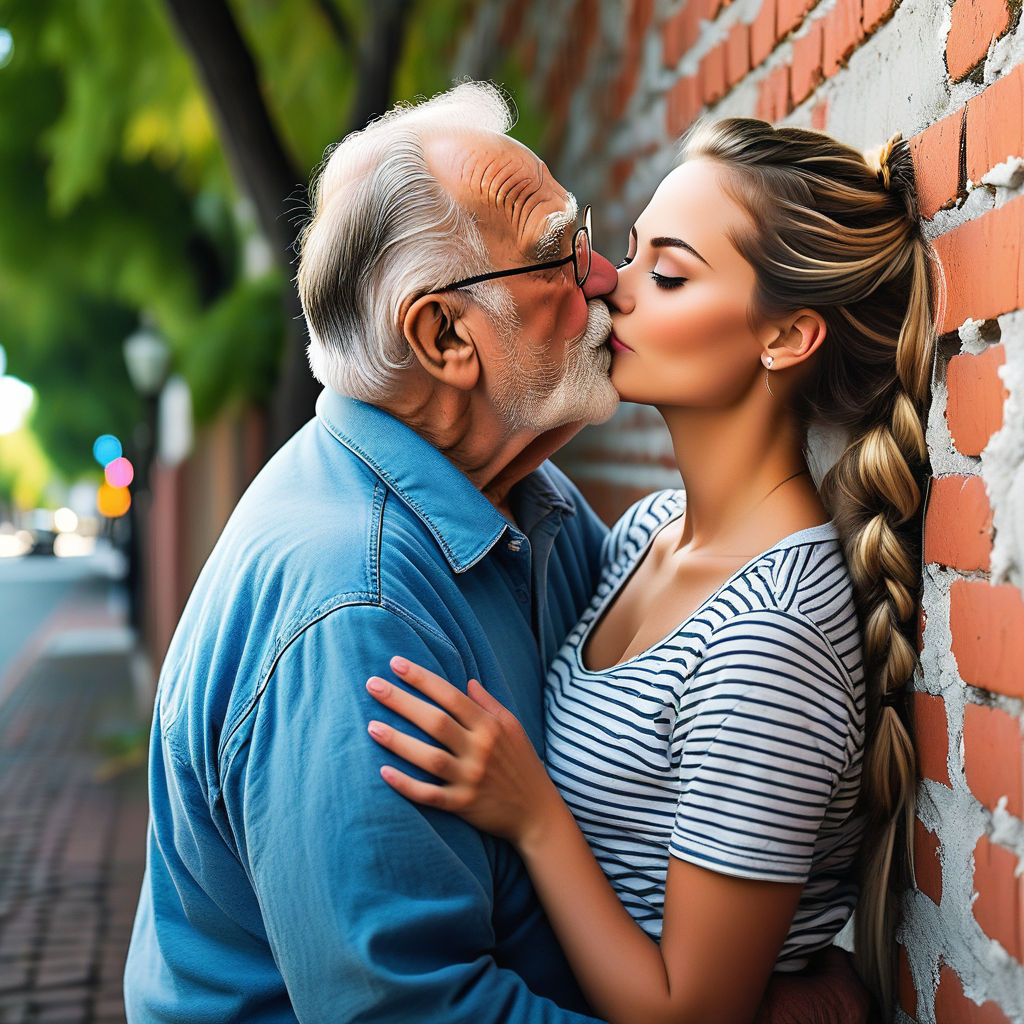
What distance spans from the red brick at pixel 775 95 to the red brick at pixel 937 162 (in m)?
0.69

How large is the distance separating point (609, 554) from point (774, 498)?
63 centimetres

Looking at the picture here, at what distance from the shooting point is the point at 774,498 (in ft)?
6.63

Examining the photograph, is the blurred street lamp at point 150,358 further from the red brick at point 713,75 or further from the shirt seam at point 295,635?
the shirt seam at point 295,635

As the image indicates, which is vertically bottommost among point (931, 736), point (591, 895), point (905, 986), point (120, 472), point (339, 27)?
point (120, 472)

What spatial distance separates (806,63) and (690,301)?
0.71 meters

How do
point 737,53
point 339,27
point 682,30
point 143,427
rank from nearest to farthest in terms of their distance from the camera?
point 737,53 < point 682,30 < point 339,27 < point 143,427

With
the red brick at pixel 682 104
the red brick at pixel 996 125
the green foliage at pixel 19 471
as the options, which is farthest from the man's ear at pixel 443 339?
the green foliage at pixel 19 471

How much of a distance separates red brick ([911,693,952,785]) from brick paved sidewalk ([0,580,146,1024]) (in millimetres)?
3850

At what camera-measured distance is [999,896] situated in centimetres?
152

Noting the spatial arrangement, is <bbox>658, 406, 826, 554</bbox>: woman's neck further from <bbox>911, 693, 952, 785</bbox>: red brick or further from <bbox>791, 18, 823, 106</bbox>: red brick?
<bbox>791, 18, 823, 106</bbox>: red brick

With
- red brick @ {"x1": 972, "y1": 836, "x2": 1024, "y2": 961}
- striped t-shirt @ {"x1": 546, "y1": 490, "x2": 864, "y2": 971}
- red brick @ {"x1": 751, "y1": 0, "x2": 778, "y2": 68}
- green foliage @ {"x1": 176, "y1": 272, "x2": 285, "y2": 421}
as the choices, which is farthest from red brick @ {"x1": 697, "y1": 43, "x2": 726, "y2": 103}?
green foliage @ {"x1": 176, "y1": 272, "x2": 285, "y2": 421}

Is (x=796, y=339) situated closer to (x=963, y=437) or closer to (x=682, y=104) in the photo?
(x=963, y=437)

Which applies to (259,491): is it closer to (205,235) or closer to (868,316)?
(868,316)

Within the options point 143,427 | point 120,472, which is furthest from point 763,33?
point 120,472
